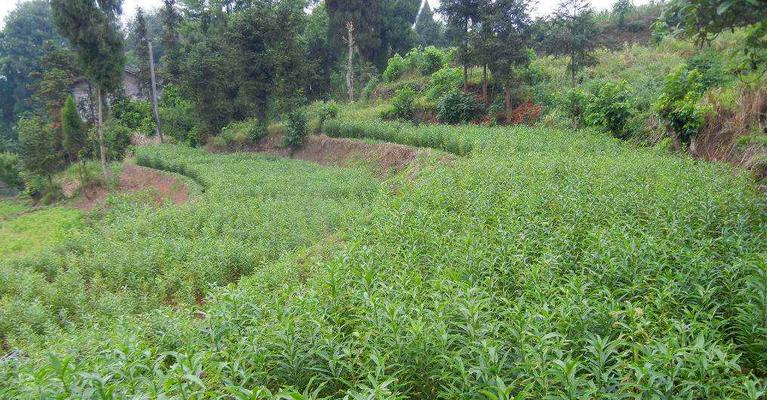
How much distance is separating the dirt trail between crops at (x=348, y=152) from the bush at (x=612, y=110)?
4398 millimetres

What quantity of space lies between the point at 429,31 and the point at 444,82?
60.6 ft

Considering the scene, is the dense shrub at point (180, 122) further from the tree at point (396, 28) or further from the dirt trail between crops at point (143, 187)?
the tree at point (396, 28)

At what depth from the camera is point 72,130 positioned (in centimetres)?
2230

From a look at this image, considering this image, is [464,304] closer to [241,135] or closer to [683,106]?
[683,106]

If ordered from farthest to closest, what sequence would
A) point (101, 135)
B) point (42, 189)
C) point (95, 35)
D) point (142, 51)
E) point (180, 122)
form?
point (142, 51) < point (180, 122) < point (42, 189) < point (101, 135) < point (95, 35)

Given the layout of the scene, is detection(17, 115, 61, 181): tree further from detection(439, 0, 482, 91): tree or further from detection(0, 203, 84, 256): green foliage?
detection(439, 0, 482, 91): tree

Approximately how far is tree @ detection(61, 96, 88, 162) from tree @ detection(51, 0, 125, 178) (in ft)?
6.61

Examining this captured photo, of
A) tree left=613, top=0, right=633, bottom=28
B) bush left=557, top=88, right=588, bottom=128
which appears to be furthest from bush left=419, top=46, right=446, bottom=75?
bush left=557, top=88, right=588, bottom=128

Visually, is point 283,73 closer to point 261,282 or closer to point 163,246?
point 163,246

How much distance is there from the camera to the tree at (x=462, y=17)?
1891 cm

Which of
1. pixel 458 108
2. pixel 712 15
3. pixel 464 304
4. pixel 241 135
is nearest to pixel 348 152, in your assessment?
pixel 458 108

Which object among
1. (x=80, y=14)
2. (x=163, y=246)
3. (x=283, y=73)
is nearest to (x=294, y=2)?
(x=283, y=73)

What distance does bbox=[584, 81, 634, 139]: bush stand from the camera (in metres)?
13.2

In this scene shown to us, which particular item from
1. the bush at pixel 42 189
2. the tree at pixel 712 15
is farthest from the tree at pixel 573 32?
the bush at pixel 42 189
